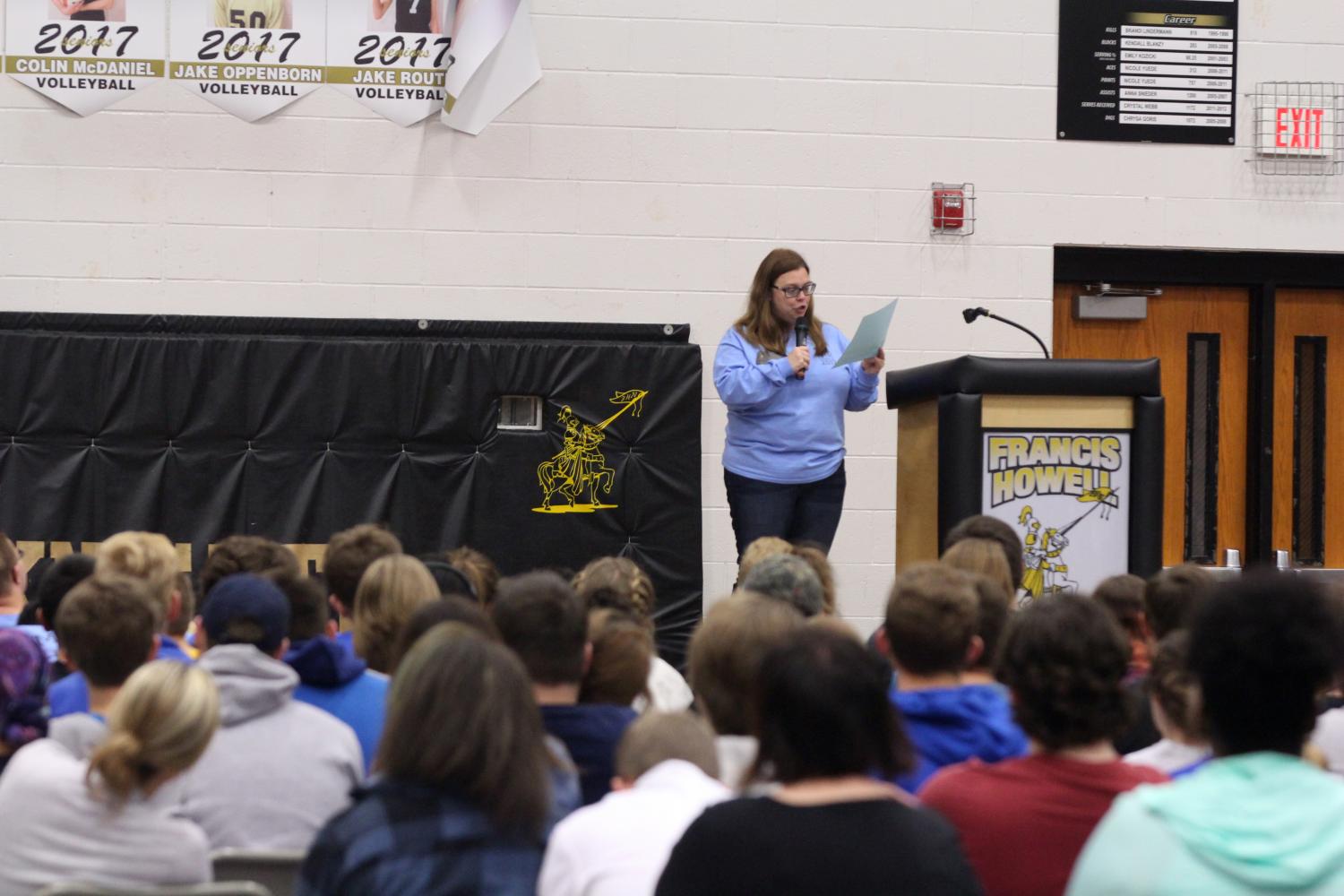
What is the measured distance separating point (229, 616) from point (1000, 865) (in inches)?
54.0

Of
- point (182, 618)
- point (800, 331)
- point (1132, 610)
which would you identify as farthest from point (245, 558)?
point (800, 331)

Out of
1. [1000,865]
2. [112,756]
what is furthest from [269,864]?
[1000,865]

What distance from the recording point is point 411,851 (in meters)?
1.68

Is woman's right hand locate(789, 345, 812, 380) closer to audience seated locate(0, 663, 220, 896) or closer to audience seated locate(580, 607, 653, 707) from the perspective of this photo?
audience seated locate(580, 607, 653, 707)

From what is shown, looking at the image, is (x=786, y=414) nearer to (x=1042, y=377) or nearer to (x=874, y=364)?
(x=874, y=364)

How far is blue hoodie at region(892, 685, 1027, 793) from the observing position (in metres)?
2.37

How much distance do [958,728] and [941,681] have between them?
0.35ft

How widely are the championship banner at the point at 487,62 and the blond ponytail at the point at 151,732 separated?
4.43 meters

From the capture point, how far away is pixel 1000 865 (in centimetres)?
185

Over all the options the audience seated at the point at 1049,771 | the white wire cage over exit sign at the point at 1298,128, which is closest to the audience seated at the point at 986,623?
the audience seated at the point at 1049,771

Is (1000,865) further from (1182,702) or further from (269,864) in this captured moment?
(269,864)

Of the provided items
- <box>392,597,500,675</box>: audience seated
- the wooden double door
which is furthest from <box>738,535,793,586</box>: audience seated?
the wooden double door

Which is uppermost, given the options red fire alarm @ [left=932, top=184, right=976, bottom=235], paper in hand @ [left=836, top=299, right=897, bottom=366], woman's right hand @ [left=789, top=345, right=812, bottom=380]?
red fire alarm @ [left=932, top=184, right=976, bottom=235]

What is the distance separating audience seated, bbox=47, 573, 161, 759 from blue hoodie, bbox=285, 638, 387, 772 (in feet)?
0.98
